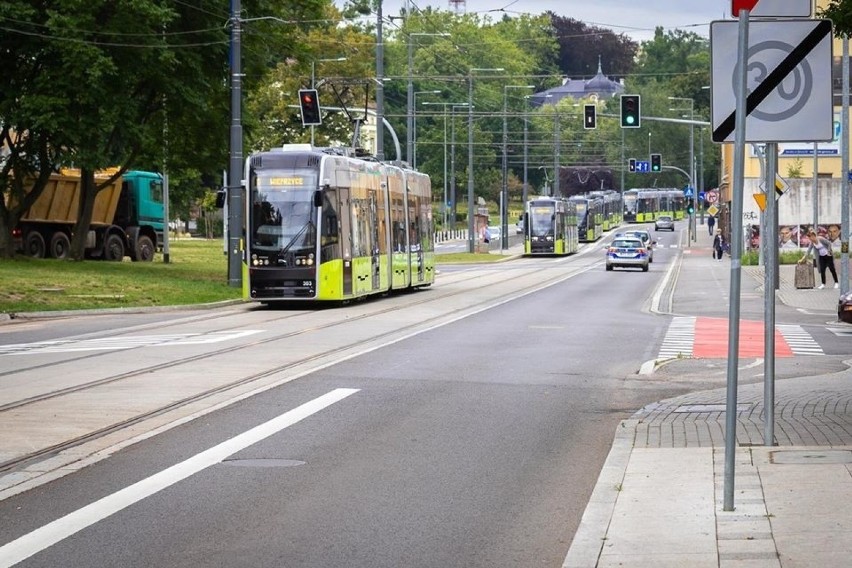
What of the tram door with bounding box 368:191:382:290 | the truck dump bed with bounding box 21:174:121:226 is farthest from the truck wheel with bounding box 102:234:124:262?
the tram door with bounding box 368:191:382:290

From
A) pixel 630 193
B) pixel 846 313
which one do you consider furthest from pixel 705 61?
pixel 846 313

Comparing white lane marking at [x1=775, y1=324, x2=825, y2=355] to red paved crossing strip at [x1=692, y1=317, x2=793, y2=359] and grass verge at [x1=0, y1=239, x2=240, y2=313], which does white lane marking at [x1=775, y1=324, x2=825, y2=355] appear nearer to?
red paved crossing strip at [x1=692, y1=317, x2=793, y2=359]

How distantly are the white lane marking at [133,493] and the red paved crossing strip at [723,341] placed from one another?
9.52m

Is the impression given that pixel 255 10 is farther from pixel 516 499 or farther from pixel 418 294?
pixel 516 499

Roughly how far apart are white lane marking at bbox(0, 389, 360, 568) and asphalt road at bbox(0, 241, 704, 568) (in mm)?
20

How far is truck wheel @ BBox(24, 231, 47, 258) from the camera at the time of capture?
5484 cm

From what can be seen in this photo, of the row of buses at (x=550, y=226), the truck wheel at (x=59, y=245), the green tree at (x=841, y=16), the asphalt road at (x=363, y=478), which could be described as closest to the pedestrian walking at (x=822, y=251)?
the truck wheel at (x=59, y=245)

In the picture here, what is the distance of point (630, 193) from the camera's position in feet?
468

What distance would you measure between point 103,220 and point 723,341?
39.6m

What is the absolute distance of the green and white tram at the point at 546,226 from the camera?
88.2 metres

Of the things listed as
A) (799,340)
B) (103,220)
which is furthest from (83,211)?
(799,340)

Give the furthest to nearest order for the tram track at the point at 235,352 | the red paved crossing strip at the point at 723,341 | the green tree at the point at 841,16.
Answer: the red paved crossing strip at the point at 723,341, the green tree at the point at 841,16, the tram track at the point at 235,352

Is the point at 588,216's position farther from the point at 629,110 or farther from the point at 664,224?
the point at 629,110

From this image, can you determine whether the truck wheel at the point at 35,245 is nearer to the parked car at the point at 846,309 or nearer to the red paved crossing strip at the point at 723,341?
the red paved crossing strip at the point at 723,341
